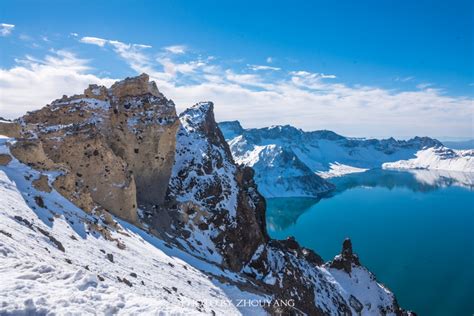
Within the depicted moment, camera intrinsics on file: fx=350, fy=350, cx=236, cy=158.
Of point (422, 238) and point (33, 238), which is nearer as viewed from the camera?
point (33, 238)

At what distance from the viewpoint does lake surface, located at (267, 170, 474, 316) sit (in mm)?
80162

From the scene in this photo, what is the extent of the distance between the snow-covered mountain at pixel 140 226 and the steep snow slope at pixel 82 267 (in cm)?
7

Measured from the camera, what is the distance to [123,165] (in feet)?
116

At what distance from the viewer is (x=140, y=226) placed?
33562 millimetres

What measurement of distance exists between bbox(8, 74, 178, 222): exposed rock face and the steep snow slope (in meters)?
3.02

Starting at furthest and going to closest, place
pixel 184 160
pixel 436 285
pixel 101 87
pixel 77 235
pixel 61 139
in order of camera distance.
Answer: pixel 436 285, pixel 184 160, pixel 101 87, pixel 61 139, pixel 77 235

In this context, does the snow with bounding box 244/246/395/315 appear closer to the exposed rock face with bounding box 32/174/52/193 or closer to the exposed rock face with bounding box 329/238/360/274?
the exposed rock face with bounding box 329/238/360/274

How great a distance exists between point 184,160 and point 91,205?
87.8ft

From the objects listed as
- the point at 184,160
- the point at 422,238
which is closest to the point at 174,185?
the point at 184,160

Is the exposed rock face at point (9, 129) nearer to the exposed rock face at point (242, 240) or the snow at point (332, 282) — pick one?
the exposed rock face at point (242, 240)

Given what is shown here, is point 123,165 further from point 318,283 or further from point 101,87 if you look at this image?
point 318,283

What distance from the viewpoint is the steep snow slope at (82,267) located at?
1020 centimetres

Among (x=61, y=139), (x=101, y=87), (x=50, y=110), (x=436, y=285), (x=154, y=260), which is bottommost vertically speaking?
(x=436, y=285)

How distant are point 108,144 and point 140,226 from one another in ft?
40.3
